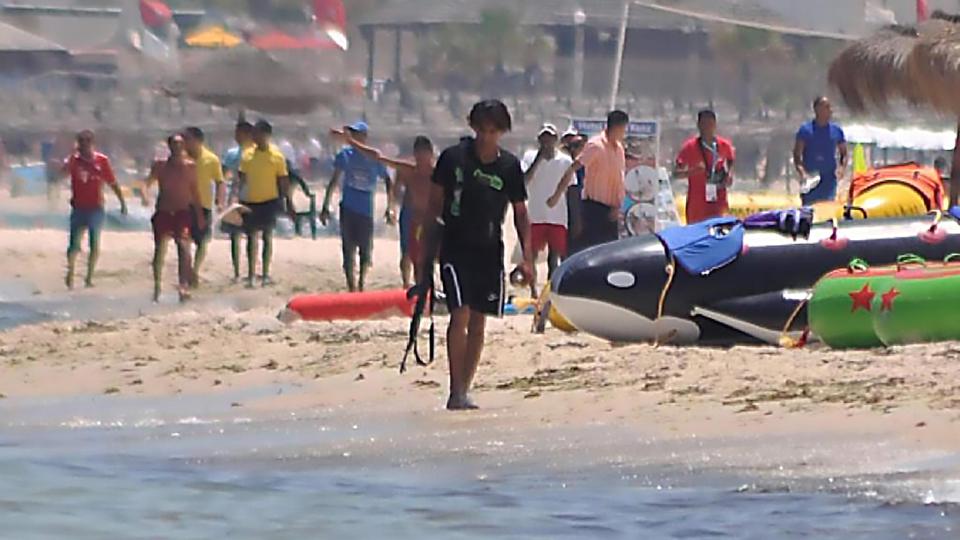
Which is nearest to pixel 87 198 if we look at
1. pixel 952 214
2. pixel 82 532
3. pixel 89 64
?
pixel 952 214

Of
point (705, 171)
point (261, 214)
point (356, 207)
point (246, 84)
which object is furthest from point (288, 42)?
point (705, 171)

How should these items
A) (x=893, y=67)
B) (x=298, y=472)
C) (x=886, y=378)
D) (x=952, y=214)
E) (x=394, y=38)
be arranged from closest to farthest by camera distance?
1. (x=298, y=472)
2. (x=886, y=378)
3. (x=952, y=214)
4. (x=893, y=67)
5. (x=394, y=38)

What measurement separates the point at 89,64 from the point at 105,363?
46.8 metres

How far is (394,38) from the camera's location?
6203cm

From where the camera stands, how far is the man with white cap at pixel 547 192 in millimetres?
15422

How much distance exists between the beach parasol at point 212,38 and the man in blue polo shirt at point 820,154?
36032 millimetres

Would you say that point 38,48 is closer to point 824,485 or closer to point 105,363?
point 105,363

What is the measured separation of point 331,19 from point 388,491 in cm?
4619

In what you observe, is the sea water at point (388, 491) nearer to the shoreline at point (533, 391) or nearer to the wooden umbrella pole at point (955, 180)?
the shoreline at point (533, 391)

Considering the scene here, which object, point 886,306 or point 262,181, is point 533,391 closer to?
point 886,306

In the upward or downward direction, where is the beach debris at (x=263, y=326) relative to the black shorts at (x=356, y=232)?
downward

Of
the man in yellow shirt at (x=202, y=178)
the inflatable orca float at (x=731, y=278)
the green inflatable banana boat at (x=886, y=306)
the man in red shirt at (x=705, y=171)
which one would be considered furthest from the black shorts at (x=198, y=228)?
the green inflatable banana boat at (x=886, y=306)

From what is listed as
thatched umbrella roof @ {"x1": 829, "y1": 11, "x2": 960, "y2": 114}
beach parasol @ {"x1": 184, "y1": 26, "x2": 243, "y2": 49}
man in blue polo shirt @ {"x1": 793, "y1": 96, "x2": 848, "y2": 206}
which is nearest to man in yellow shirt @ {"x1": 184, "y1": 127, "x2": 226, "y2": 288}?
man in blue polo shirt @ {"x1": 793, "y1": 96, "x2": 848, "y2": 206}

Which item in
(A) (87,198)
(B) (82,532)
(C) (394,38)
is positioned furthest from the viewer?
(C) (394,38)
